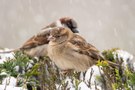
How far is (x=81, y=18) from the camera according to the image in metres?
25.6

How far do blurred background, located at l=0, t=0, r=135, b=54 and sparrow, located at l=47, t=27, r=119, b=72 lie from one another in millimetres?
12223

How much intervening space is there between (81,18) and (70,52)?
1999cm

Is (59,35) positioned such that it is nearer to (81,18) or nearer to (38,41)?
(38,41)

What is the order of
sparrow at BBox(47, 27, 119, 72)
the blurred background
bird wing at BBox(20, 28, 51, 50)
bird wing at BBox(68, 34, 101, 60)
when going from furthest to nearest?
the blurred background → bird wing at BBox(20, 28, 51, 50) → bird wing at BBox(68, 34, 101, 60) → sparrow at BBox(47, 27, 119, 72)

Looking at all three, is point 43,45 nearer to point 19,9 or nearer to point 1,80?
point 1,80

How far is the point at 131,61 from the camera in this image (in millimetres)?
5750

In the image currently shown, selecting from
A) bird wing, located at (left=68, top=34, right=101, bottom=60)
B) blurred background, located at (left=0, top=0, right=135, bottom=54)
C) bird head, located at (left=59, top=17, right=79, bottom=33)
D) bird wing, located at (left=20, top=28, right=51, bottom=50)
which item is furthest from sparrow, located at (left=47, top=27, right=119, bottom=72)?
blurred background, located at (left=0, top=0, right=135, bottom=54)

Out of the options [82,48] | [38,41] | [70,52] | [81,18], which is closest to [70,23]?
[38,41]

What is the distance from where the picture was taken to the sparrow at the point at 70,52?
563 cm

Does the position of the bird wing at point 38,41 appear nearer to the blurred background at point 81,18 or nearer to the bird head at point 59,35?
the bird head at point 59,35

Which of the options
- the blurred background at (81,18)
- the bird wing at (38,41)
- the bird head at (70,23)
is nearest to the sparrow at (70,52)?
the bird wing at (38,41)

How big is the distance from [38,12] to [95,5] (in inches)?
134

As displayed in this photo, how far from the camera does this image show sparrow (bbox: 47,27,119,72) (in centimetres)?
563

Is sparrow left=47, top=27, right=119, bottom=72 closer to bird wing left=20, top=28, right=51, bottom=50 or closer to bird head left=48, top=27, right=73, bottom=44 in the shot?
bird head left=48, top=27, right=73, bottom=44
